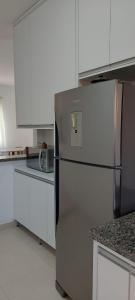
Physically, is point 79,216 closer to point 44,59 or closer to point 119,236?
point 119,236

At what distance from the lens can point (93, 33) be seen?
1.64 metres

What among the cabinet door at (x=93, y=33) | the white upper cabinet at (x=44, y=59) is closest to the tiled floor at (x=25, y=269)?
the white upper cabinet at (x=44, y=59)

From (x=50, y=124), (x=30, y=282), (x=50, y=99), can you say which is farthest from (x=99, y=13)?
(x=30, y=282)

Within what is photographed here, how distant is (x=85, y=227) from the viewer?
1.48 metres

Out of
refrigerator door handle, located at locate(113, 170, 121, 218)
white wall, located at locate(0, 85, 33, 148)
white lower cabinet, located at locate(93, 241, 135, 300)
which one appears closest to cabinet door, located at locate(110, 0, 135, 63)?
refrigerator door handle, located at locate(113, 170, 121, 218)

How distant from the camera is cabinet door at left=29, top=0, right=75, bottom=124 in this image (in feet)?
6.18

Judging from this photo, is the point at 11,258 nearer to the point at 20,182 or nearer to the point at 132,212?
the point at 20,182

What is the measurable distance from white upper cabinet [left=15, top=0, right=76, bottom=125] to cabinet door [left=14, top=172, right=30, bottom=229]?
26.8 inches

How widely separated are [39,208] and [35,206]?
3.6 inches

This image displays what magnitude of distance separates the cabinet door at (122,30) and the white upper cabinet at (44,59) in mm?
415

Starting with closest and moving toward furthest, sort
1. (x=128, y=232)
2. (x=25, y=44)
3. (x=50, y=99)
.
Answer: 1. (x=128, y=232)
2. (x=50, y=99)
3. (x=25, y=44)

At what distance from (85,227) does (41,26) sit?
1.86 meters

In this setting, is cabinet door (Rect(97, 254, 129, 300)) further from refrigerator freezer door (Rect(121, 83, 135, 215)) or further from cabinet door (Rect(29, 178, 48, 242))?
cabinet door (Rect(29, 178, 48, 242))

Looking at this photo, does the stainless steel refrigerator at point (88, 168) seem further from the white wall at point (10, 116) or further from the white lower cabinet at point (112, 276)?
the white wall at point (10, 116)
